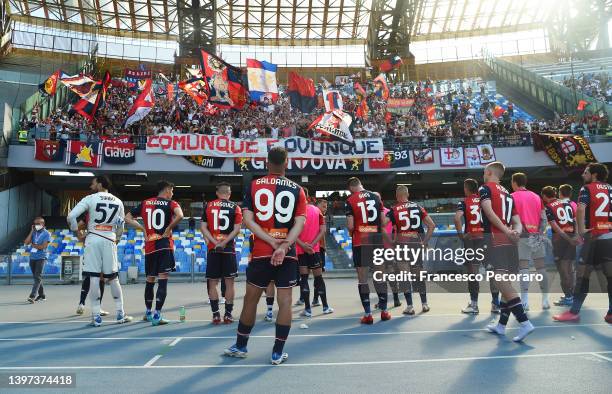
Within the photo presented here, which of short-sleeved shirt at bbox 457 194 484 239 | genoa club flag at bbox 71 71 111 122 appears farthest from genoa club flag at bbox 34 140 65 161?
short-sleeved shirt at bbox 457 194 484 239

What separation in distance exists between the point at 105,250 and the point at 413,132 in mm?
23004

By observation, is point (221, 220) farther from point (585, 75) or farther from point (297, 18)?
point (297, 18)

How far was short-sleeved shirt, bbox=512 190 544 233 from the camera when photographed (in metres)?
8.37

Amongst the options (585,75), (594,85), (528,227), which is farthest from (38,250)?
(585,75)

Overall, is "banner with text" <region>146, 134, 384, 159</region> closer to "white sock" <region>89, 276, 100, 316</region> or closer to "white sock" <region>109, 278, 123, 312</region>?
"white sock" <region>109, 278, 123, 312</region>

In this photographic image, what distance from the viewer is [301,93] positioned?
24.9m

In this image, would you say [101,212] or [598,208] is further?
[101,212]

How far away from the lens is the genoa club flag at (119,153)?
2373cm

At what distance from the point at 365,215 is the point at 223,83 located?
688 inches

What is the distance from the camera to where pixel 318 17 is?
163ft

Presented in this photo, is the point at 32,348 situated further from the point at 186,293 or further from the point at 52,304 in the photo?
the point at 186,293

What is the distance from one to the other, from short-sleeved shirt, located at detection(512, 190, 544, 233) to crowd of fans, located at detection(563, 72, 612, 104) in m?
27.0

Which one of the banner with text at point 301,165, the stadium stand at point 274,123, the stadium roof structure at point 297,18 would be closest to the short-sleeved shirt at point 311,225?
the banner with text at point 301,165

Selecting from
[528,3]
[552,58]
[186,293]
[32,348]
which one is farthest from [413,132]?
[528,3]
